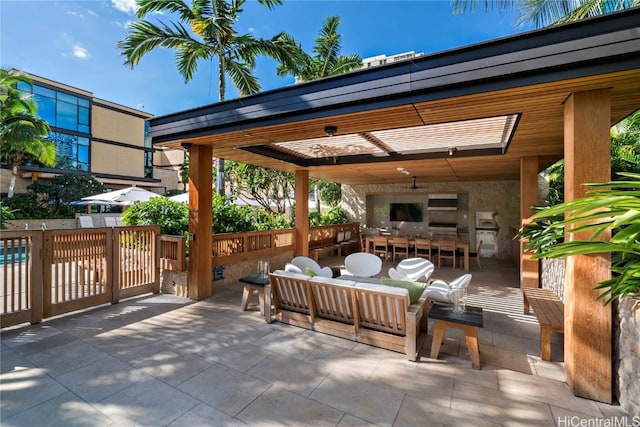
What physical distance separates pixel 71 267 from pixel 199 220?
1.99 meters

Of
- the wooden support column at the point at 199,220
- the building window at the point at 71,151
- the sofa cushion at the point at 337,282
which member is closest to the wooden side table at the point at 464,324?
the sofa cushion at the point at 337,282

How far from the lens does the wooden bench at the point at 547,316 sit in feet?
9.70

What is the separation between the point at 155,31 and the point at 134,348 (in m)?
7.58

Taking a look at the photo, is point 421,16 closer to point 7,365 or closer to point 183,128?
point 183,128

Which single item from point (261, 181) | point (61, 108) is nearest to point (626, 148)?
point (261, 181)

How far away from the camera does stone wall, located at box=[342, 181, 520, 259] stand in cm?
1012

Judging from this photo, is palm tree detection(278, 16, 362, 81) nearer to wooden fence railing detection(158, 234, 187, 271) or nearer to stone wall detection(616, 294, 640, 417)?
wooden fence railing detection(158, 234, 187, 271)

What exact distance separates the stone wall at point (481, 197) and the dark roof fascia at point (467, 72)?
8.19 meters

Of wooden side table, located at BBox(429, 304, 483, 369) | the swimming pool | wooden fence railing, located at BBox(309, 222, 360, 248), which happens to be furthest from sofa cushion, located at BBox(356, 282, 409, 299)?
wooden fence railing, located at BBox(309, 222, 360, 248)

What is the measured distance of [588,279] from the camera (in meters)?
→ 2.48

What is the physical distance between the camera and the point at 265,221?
8133 millimetres

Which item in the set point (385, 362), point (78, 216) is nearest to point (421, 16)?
point (385, 362)

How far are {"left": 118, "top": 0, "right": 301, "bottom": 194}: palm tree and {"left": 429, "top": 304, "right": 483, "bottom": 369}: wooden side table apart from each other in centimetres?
709

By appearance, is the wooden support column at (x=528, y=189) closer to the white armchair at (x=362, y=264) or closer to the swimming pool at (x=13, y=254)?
the white armchair at (x=362, y=264)
